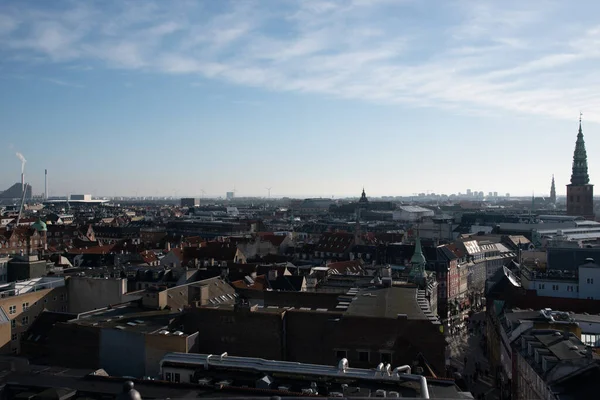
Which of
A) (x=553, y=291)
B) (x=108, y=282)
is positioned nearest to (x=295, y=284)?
(x=108, y=282)

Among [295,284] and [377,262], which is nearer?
[295,284]

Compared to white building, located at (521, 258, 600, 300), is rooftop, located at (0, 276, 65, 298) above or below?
above

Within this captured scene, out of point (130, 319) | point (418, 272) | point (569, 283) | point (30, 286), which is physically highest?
point (418, 272)

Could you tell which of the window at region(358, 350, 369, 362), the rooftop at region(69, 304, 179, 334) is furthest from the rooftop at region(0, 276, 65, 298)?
the window at region(358, 350, 369, 362)

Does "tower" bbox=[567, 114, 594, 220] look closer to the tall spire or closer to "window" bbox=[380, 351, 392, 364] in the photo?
the tall spire

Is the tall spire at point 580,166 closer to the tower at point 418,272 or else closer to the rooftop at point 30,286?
the tower at point 418,272

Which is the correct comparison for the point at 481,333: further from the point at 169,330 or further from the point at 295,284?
the point at 169,330

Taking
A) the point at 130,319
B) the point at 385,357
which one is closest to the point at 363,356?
the point at 385,357

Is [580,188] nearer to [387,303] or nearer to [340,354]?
[387,303]
